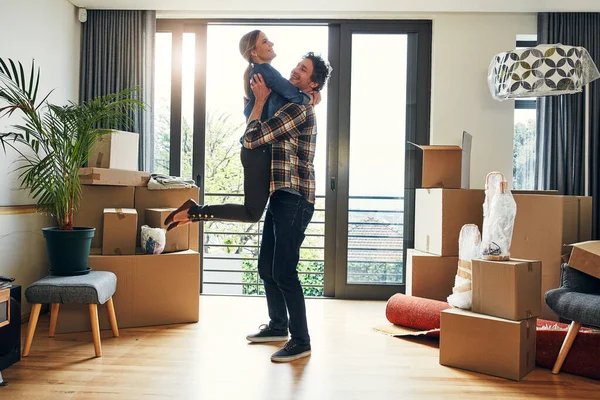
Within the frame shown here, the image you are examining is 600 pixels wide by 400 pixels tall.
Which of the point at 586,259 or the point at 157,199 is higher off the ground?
the point at 157,199

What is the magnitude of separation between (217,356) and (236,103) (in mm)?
2418

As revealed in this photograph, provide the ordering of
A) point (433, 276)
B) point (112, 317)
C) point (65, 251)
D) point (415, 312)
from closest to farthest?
point (65, 251)
point (112, 317)
point (415, 312)
point (433, 276)

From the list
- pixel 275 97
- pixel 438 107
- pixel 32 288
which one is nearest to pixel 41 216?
pixel 32 288

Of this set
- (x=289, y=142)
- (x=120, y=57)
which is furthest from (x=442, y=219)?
(x=120, y=57)

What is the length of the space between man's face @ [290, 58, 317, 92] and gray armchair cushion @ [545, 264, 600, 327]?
1576mm

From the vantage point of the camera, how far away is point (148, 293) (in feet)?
10.5

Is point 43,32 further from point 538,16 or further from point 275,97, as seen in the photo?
point 538,16

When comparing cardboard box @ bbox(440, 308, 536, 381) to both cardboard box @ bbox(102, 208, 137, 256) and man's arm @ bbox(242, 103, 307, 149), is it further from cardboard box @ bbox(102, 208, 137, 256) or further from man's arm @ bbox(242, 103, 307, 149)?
cardboard box @ bbox(102, 208, 137, 256)

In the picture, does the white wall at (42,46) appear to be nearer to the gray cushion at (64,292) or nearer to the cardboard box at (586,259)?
the gray cushion at (64,292)

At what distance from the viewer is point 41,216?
3.53 m

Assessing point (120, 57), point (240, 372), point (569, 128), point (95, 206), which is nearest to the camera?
point (240, 372)

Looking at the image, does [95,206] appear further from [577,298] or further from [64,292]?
[577,298]

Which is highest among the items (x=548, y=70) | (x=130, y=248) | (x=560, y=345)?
(x=548, y=70)

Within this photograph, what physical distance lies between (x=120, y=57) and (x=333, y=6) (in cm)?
166
